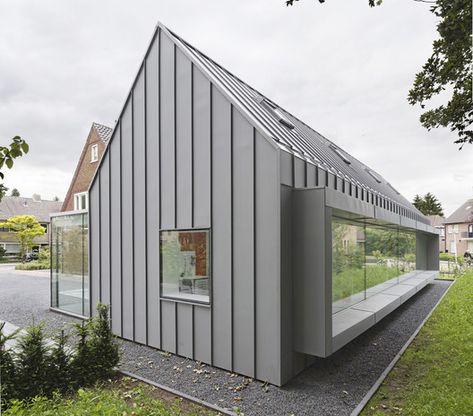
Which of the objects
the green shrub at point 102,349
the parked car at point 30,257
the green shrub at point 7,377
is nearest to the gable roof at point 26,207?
the parked car at point 30,257

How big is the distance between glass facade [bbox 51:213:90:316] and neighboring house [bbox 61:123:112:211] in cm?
1212

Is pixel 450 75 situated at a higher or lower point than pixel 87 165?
lower

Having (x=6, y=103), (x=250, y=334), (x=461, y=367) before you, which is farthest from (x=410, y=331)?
(x=6, y=103)

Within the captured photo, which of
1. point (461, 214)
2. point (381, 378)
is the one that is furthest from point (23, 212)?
point (461, 214)

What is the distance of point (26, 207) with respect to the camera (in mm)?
42562

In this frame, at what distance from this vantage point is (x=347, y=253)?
6852 mm

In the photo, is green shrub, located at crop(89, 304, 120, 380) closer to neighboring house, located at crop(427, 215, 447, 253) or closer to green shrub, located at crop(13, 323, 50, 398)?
green shrub, located at crop(13, 323, 50, 398)

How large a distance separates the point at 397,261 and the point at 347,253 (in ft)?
19.4

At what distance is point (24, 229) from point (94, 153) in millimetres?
16399

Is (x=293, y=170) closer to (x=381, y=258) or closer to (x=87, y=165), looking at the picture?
(x=381, y=258)

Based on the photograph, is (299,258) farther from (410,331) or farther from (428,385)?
(410,331)

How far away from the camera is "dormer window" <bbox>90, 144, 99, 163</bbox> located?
71.2 ft

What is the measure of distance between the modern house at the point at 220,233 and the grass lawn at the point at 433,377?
88 centimetres

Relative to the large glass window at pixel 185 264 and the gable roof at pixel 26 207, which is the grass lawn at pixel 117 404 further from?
the gable roof at pixel 26 207
